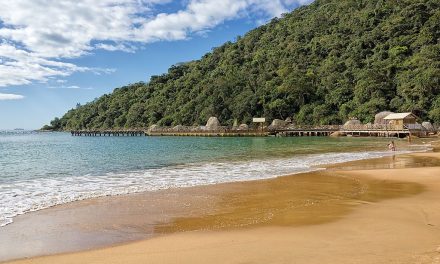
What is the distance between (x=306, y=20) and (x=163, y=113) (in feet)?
180

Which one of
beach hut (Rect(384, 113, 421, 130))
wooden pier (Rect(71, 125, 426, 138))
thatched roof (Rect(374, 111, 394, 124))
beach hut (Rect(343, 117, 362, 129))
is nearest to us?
beach hut (Rect(384, 113, 421, 130))

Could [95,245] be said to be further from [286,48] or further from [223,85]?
[286,48]

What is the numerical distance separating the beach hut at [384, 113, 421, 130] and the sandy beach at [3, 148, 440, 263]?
4569 cm

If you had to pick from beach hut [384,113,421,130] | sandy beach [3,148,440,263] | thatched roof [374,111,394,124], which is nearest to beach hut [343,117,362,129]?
thatched roof [374,111,394,124]

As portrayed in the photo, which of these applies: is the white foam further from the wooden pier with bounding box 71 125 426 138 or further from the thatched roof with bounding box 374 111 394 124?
the thatched roof with bounding box 374 111 394 124

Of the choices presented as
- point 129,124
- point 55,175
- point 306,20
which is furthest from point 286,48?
point 55,175

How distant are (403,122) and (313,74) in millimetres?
36599

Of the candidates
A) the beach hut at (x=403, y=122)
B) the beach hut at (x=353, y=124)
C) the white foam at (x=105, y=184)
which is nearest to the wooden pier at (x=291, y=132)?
the beach hut at (x=353, y=124)

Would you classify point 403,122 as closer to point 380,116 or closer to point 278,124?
A: point 380,116

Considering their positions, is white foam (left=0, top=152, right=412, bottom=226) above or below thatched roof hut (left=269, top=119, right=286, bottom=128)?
below

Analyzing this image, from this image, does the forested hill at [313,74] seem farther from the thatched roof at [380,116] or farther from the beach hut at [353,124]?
the beach hut at [353,124]

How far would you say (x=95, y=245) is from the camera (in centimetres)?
754

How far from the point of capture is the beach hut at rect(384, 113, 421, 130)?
5647cm

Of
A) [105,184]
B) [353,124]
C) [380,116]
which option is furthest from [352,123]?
[105,184]
